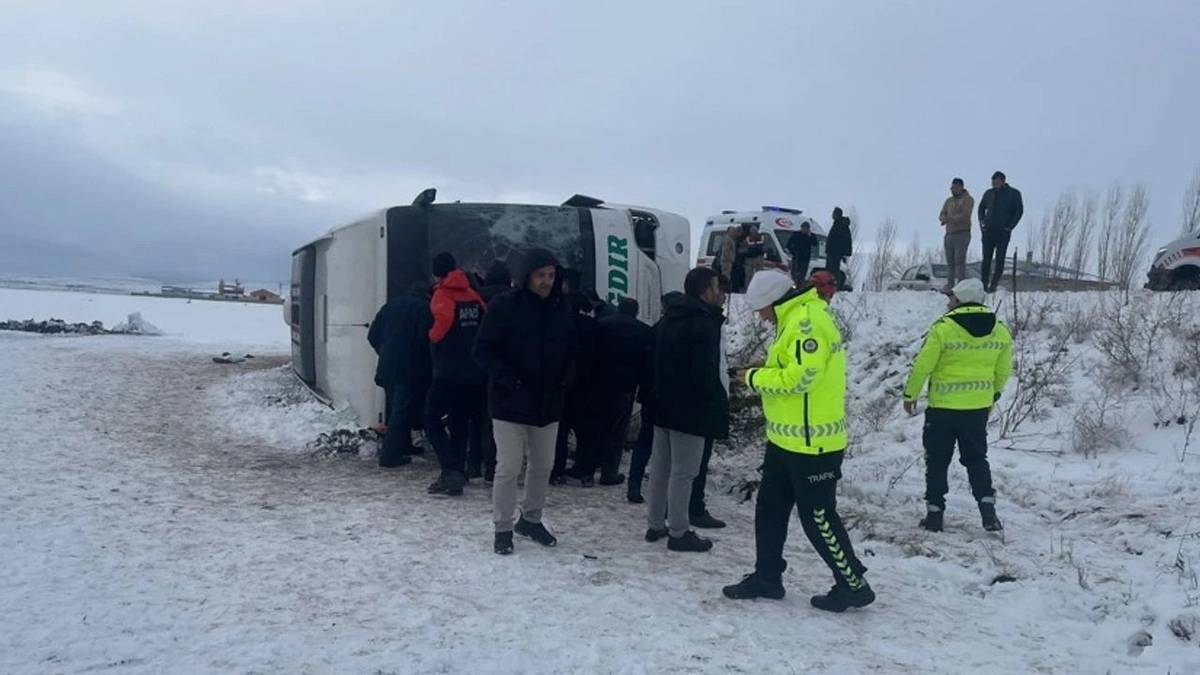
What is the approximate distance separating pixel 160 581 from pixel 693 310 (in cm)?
354

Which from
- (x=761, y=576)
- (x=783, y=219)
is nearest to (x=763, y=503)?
(x=761, y=576)

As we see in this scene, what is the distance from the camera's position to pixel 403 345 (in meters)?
7.50

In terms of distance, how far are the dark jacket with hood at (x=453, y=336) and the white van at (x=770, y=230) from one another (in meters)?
13.2

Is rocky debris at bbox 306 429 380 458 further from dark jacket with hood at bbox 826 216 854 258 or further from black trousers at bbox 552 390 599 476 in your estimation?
dark jacket with hood at bbox 826 216 854 258

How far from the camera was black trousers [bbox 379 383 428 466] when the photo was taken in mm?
7645

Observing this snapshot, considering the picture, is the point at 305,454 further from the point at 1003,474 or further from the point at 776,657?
the point at 1003,474

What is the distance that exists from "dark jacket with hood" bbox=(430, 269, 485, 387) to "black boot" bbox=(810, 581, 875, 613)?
3.19 metres

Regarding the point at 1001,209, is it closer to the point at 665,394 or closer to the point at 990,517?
the point at 990,517

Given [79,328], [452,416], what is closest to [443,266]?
[452,416]

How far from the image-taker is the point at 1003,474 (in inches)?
315

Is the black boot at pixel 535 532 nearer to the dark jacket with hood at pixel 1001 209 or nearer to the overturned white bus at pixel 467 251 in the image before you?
the overturned white bus at pixel 467 251

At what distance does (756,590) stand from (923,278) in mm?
18382

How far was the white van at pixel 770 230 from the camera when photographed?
19.9 m

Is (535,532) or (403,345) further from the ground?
(403,345)
